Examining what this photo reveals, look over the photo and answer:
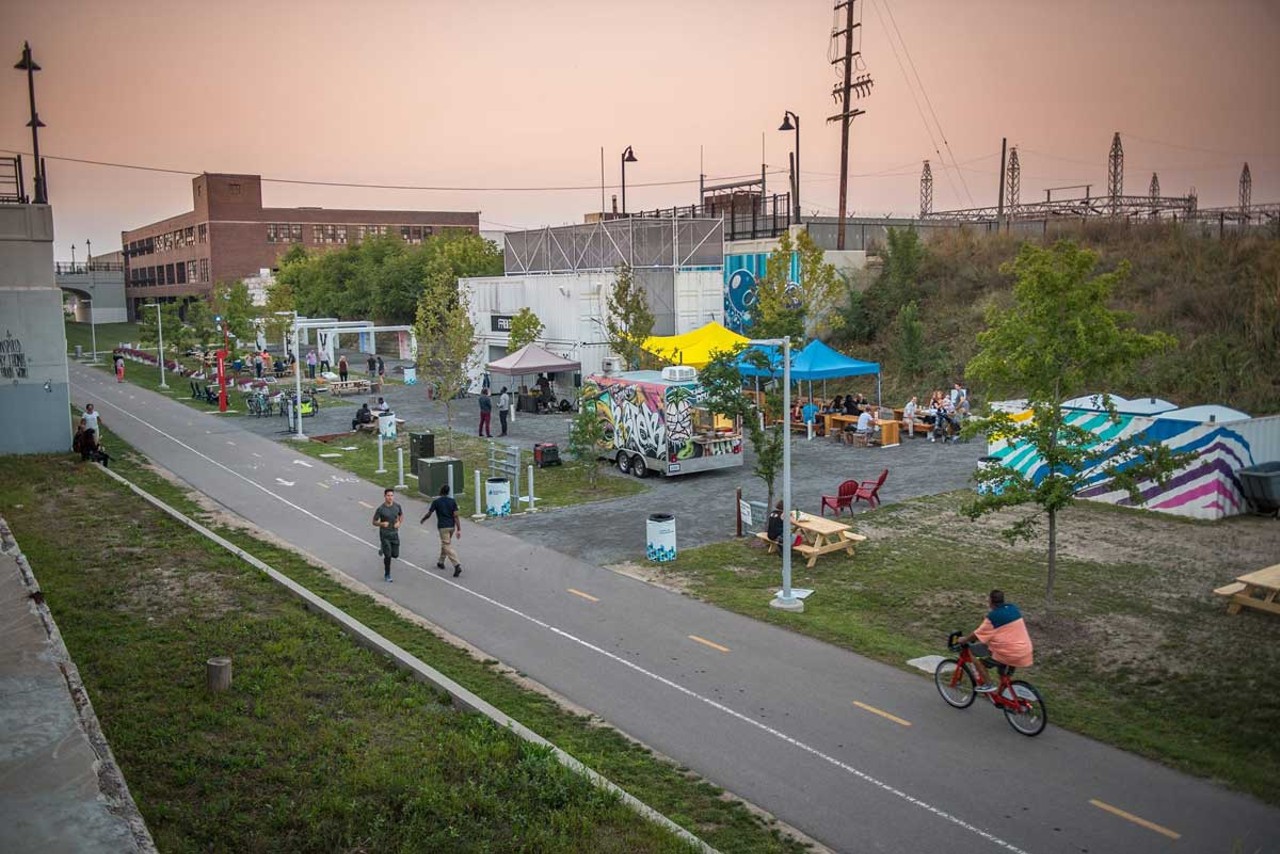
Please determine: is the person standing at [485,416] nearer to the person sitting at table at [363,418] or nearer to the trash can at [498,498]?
the person sitting at table at [363,418]

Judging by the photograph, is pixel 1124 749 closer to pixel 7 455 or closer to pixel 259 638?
pixel 259 638

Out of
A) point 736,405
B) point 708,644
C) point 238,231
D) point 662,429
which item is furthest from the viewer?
point 238,231

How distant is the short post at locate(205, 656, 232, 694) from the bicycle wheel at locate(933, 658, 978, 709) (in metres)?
8.39

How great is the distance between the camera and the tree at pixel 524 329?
4238 cm

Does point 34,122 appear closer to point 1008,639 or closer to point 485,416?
point 485,416

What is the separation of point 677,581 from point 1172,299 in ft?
91.0

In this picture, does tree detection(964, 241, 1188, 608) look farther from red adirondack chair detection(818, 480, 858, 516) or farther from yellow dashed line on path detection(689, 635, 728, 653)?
red adirondack chair detection(818, 480, 858, 516)

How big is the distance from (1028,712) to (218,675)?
9177mm

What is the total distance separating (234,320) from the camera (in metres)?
67.3

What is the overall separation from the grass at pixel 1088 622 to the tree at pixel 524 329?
24.7 metres

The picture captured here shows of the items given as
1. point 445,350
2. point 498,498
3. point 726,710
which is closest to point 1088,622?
point 726,710

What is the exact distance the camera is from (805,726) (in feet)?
36.1

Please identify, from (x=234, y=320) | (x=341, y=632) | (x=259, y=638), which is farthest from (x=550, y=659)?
(x=234, y=320)

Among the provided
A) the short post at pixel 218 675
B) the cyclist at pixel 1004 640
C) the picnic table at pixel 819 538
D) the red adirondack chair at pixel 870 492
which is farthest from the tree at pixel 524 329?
the cyclist at pixel 1004 640
